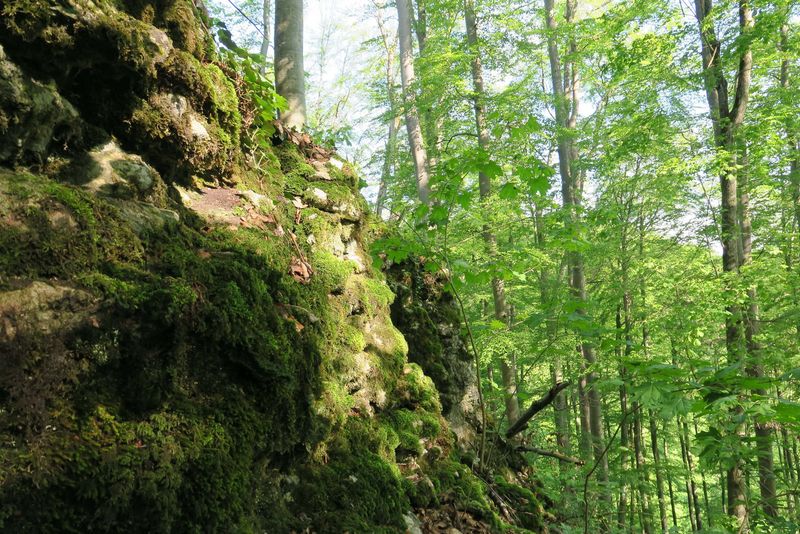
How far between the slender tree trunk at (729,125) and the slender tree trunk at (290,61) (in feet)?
21.4

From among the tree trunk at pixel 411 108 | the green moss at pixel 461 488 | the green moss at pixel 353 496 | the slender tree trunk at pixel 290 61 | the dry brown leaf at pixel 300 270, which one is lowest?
the green moss at pixel 461 488

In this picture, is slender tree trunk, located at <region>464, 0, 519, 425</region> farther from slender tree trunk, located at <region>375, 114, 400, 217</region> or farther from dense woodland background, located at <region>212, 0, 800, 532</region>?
slender tree trunk, located at <region>375, 114, 400, 217</region>

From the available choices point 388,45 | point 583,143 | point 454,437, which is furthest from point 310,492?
point 388,45

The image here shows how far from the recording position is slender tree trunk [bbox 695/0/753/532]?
7.40m

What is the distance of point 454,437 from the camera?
4320mm

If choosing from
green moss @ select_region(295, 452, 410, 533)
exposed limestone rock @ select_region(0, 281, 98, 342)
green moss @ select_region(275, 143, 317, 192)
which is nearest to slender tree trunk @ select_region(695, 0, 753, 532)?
green moss @ select_region(275, 143, 317, 192)

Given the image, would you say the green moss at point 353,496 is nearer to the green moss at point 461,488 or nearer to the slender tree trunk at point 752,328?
the green moss at point 461,488

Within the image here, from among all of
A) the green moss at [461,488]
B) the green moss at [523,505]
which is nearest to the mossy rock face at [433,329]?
the green moss at [523,505]

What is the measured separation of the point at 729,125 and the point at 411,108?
6.16m

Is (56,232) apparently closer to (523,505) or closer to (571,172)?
(523,505)

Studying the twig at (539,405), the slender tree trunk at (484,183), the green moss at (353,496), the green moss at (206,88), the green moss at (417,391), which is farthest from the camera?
the slender tree trunk at (484,183)

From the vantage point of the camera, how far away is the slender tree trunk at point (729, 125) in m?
7.40

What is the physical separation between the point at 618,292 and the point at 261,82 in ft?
32.7

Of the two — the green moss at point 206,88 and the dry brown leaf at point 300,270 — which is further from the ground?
the green moss at point 206,88
